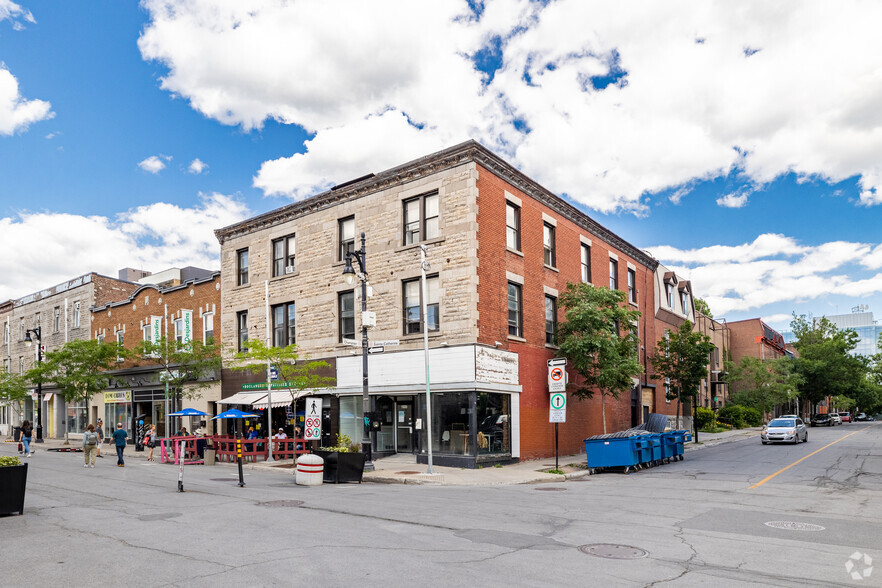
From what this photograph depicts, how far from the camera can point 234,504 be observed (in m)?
13.6

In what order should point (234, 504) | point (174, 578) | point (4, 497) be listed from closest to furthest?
point (174, 578) → point (4, 497) → point (234, 504)

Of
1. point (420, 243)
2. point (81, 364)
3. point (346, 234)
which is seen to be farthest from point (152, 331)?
point (420, 243)

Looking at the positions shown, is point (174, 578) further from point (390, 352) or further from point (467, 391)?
point (390, 352)

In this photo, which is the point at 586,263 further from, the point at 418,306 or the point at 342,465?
the point at 342,465

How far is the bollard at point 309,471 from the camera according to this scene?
58.0ft

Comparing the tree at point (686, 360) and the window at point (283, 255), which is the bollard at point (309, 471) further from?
the tree at point (686, 360)

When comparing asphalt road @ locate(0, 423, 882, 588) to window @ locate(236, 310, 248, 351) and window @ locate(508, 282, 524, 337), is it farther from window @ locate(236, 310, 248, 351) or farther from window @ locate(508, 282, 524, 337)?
window @ locate(236, 310, 248, 351)

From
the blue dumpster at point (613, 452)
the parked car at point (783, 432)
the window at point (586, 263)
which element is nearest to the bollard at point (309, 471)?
the blue dumpster at point (613, 452)

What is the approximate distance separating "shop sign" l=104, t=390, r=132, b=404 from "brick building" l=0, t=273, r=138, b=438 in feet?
11.3

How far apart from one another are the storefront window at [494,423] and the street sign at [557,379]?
7.56 ft

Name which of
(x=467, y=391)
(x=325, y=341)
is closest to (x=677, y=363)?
(x=467, y=391)

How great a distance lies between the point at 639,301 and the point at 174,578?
3317cm

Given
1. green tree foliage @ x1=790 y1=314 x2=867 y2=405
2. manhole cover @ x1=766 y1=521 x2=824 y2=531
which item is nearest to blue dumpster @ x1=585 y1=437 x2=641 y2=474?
manhole cover @ x1=766 y1=521 x2=824 y2=531

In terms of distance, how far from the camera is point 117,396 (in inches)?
1572
